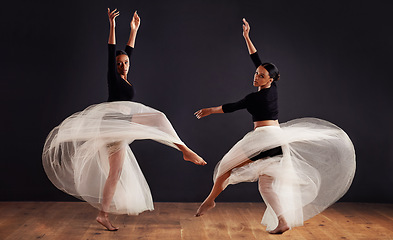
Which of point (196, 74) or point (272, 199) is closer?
point (272, 199)

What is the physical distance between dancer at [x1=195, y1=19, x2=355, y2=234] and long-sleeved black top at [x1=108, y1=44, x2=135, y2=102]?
2.58 feet

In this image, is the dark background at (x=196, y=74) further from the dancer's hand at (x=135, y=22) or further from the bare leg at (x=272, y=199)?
the bare leg at (x=272, y=199)

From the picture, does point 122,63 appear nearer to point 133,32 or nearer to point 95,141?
point 133,32

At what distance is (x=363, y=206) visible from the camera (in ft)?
16.0

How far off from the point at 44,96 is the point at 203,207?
218cm

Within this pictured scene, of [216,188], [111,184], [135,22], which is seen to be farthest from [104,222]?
[135,22]

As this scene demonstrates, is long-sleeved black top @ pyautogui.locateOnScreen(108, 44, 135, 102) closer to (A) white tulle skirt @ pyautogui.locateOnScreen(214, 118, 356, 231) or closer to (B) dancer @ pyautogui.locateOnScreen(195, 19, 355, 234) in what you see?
(B) dancer @ pyautogui.locateOnScreen(195, 19, 355, 234)

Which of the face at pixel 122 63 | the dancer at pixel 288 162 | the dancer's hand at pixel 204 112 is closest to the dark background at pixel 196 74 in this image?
the face at pixel 122 63

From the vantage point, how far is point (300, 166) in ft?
11.9

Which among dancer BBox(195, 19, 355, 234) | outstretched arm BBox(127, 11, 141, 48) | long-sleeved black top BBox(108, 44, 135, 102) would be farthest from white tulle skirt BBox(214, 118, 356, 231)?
outstretched arm BBox(127, 11, 141, 48)

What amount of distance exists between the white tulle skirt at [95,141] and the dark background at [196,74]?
1.25 m

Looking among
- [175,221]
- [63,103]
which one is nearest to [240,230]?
[175,221]

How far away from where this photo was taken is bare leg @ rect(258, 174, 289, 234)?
11.4 feet

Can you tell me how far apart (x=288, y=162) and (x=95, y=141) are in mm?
1495
